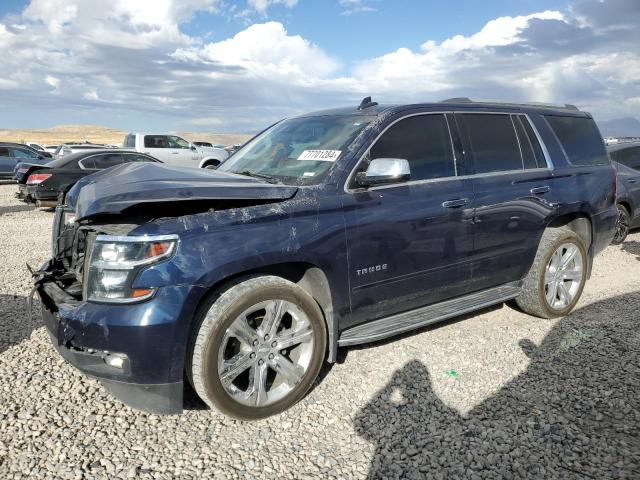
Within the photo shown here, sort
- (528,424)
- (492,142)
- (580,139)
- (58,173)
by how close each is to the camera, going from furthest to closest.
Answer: (58,173), (580,139), (492,142), (528,424)

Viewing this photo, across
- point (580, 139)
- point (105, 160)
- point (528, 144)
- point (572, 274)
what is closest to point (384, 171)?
point (528, 144)

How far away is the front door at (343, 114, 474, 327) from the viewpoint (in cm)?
340

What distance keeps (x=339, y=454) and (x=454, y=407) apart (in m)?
0.89

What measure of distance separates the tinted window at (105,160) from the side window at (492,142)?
10931mm

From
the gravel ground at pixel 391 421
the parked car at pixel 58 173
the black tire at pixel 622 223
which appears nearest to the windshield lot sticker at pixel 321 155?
the gravel ground at pixel 391 421

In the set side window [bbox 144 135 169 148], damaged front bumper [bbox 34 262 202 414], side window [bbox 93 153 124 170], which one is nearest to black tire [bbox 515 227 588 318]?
damaged front bumper [bbox 34 262 202 414]

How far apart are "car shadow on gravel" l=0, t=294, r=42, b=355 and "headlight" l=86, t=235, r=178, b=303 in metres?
1.79

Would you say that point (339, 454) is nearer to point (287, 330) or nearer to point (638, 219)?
point (287, 330)

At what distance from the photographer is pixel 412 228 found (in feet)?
11.8

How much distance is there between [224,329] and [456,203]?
2.04 meters

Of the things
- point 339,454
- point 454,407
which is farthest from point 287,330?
point 454,407

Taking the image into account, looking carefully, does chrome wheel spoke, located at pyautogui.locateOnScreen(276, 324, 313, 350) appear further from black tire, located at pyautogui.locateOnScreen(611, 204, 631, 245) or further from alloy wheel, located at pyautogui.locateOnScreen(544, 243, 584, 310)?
black tire, located at pyautogui.locateOnScreen(611, 204, 631, 245)

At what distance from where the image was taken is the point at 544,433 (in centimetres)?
296

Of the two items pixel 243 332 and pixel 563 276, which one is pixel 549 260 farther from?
pixel 243 332
